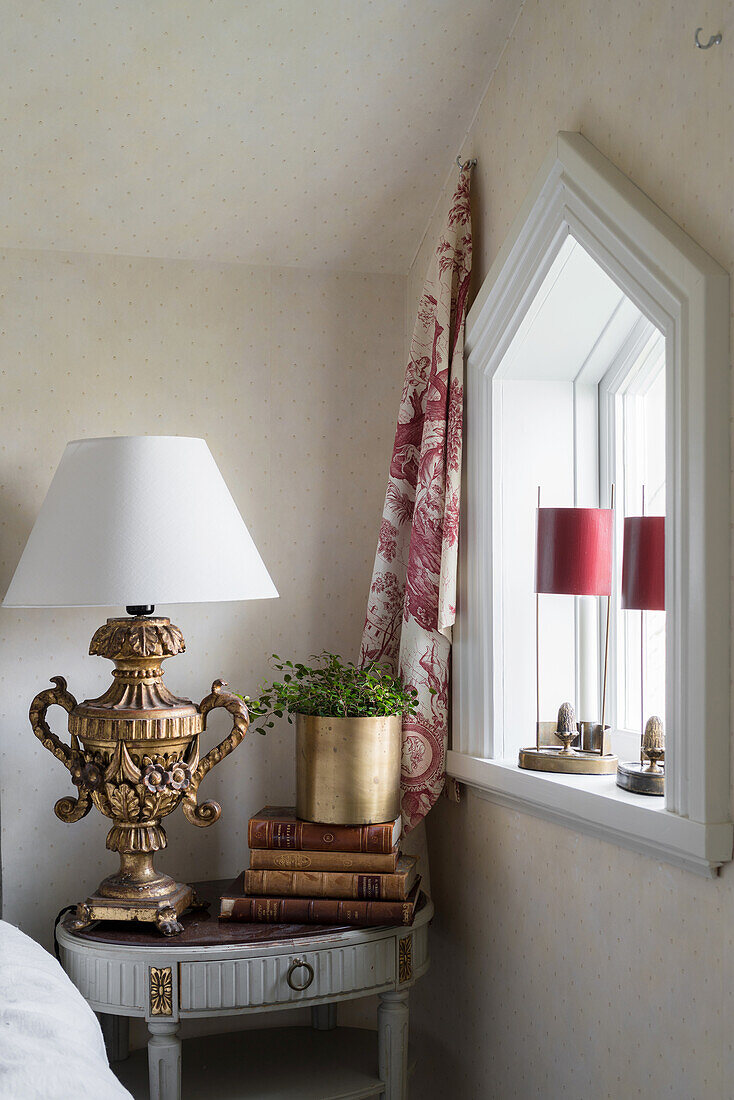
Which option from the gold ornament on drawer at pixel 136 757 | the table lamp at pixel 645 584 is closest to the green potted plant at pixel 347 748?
the gold ornament on drawer at pixel 136 757

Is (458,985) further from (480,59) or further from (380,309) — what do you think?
(480,59)

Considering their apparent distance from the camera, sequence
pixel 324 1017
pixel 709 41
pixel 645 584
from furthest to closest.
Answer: pixel 324 1017 → pixel 645 584 → pixel 709 41

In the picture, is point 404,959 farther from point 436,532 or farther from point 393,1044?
point 436,532

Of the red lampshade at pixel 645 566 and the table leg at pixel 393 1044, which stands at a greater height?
the red lampshade at pixel 645 566

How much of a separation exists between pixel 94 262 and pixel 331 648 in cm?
103

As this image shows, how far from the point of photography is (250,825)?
1.77 m

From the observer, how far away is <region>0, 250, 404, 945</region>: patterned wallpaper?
78.9 inches

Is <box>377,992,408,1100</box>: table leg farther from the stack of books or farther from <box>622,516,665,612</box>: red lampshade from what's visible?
<box>622,516,665,612</box>: red lampshade

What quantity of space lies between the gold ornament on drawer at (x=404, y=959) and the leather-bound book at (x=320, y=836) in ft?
0.56

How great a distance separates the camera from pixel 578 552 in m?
1.73

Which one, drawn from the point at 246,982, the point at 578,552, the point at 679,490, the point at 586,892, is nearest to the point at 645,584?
the point at 578,552

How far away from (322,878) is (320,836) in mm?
75

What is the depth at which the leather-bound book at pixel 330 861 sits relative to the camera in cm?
173

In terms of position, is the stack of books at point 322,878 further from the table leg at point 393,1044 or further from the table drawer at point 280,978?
the table leg at point 393,1044
